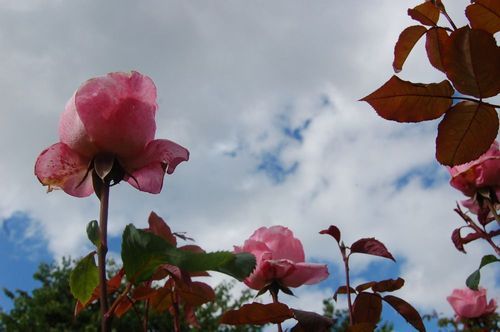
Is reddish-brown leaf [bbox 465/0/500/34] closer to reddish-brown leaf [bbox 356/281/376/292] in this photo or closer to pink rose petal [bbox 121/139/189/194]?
pink rose petal [bbox 121/139/189/194]

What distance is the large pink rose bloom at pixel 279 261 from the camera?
89cm

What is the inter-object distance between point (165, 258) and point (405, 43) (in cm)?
32

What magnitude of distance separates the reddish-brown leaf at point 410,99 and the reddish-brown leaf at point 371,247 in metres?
0.40

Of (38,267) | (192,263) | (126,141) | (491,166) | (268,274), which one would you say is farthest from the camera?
(38,267)

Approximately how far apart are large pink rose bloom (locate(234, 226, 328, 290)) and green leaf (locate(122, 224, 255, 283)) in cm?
45

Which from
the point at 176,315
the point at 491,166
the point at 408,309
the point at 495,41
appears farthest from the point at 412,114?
the point at 491,166

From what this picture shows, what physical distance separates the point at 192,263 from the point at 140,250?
0.15 ft

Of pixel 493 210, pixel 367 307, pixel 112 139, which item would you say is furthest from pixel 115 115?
pixel 493 210

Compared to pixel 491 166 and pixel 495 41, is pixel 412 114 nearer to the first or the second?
pixel 495 41

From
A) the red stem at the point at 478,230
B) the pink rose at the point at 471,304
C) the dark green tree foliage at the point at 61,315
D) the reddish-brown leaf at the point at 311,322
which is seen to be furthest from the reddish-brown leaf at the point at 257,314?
the dark green tree foliage at the point at 61,315

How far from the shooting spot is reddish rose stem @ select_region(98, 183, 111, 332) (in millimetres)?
423

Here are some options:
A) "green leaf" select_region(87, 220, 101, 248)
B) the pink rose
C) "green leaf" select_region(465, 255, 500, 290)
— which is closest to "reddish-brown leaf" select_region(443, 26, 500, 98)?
"green leaf" select_region(87, 220, 101, 248)

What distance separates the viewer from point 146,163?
587 mm

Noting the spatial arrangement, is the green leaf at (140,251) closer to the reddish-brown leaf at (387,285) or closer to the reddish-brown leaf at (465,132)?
the reddish-brown leaf at (465,132)
